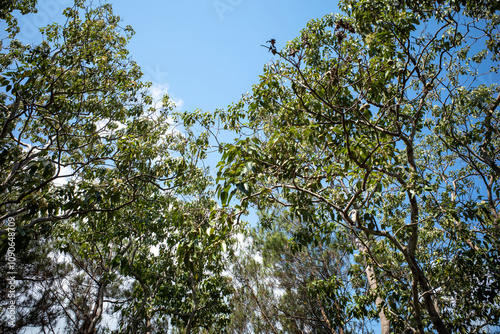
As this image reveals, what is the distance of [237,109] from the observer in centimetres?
513

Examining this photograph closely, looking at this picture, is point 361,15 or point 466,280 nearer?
point 361,15

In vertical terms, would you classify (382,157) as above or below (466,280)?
above

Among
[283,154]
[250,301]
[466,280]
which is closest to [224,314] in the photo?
[250,301]

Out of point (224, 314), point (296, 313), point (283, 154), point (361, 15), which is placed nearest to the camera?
point (283, 154)

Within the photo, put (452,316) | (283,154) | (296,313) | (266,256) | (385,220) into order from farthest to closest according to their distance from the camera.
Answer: (266,256) → (296,313) → (385,220) → (452,316) → (283,154)

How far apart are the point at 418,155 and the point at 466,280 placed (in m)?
4.65

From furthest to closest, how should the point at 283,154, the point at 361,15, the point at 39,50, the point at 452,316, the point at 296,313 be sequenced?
the point at 296,313, the point at 452,316, the point at 39,50, the point at 361,15, the point at 283,154

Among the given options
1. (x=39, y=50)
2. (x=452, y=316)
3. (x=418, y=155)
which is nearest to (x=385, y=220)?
(x=452, y=316)

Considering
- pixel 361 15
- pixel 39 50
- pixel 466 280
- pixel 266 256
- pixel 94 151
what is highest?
pixel 39 50

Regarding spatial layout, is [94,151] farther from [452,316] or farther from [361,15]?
[452,316]

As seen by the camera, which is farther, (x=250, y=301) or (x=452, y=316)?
(x=250, y=301)

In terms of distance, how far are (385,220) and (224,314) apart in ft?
17.4

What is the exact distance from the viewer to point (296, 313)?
29.5ft

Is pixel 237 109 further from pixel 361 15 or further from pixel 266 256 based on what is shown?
pixel 266 256
